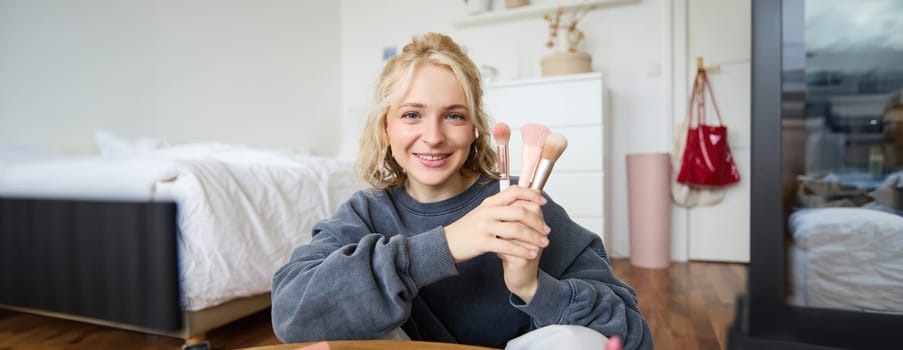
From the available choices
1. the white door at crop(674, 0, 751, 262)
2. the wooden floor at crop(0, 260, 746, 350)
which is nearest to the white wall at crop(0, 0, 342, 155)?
the wooden floor at crop(0, 260, 746, 350)

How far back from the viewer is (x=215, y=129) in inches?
99.7

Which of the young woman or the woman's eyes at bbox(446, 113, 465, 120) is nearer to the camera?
the young woman

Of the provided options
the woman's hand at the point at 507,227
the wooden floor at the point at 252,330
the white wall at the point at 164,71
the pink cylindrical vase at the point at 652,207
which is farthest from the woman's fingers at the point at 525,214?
the pink cylindrical vase at the point at 652,207

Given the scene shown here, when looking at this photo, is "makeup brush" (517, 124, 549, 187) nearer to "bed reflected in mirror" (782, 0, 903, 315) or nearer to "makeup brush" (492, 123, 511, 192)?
"makeup brush" (492, 123, 511, 192)

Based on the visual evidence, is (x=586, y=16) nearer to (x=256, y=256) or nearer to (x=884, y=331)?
(x=256, y=256)

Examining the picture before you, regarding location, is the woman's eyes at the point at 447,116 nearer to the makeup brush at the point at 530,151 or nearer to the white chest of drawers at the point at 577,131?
the makeup brush at the point at 530,151

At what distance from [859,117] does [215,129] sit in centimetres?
268

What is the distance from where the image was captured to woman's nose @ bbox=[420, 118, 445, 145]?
27.2 inches

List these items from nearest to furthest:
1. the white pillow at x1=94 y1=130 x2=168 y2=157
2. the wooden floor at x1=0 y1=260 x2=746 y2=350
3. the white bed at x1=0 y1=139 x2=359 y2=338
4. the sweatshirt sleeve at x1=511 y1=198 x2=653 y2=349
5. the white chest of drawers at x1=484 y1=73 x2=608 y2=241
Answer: the sweatshirt sleeve at x1=511 y1=198 x2=653 y2=349 → the white bed at x1=0 y1=139 x2=359 y2=338 → the wooden floor at x1=0 y1=260 x2=746 y2=350 → the white pillow at x1=94 y1=130 x2=168 y2=157 → the white chest of drawers at x1=484 y1=73 x2=608 y2=241

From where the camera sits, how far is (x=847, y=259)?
1.01ft

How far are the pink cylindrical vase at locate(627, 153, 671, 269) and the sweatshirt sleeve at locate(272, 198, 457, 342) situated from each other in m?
2.32

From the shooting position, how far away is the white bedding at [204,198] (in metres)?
1.31

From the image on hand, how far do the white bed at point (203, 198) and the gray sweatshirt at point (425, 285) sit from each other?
76 centimetres

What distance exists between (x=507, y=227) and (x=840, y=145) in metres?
0.25
